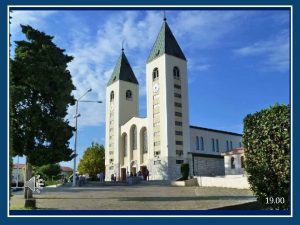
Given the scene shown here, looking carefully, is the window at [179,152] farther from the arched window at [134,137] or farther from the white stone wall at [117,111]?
the white stone wall at [117,111]

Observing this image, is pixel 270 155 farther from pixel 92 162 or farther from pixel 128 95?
pixel 92 162

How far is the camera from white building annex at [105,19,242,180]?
155ft

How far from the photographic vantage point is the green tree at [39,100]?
1738 cm

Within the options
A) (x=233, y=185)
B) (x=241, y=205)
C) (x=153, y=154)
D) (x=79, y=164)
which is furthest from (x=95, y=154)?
(x=241, y=205)

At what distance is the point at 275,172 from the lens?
13.7 m

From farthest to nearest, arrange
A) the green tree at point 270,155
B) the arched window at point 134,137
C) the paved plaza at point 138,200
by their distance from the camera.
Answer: the arched window at point 134,137 < the paved plaza at point 138,200 < the green tree at point 270,155

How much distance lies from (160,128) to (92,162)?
1943 cm

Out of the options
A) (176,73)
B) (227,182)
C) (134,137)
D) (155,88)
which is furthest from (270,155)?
(134,137)

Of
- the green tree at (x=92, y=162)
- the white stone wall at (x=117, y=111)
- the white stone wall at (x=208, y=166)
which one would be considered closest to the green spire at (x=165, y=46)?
the white stone wall at (x=117, y=111)

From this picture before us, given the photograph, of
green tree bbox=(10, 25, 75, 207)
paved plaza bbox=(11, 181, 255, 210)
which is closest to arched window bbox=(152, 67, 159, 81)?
paved plaza bbox=(11, 181, 255, 210)

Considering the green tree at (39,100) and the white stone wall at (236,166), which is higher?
the green tree at (39,100)

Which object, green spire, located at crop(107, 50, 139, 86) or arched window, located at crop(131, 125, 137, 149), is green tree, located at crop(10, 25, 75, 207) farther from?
green spire, located at crop(107, 50, 139, 86)

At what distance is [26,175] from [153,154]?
104 feet

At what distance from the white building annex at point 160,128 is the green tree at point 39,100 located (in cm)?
2845
